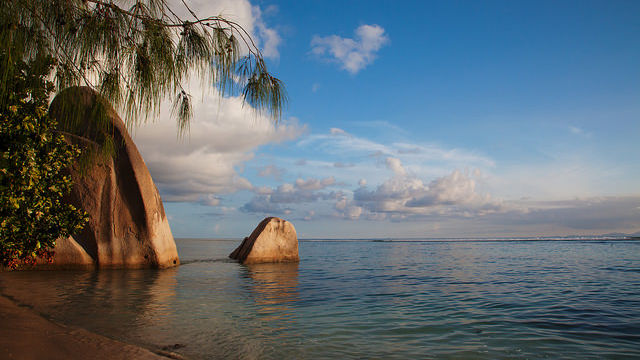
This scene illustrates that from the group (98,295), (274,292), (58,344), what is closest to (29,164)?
(58,344)

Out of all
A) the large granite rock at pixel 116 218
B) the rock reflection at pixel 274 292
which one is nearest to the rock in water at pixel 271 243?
the rock reflection at pixel 274 292

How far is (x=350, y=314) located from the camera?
764 cm

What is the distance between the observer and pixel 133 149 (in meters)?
15.6

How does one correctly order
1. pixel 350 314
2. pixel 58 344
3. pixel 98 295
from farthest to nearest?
pixel 98 295
pixel 350 314
pixel 58 344

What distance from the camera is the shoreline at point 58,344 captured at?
14.1 ft

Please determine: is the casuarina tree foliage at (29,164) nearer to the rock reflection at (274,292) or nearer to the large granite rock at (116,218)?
the rock reflection at (274,292)

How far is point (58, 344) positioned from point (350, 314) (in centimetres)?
485

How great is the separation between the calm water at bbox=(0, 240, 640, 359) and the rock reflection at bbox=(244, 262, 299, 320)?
Answer: 0.03 meters

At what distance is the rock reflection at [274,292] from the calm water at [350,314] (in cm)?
3

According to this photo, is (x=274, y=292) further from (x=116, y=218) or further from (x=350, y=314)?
(x=116, y=218)

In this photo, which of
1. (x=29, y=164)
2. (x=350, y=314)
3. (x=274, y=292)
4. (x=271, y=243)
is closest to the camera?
(x=29, y=164)

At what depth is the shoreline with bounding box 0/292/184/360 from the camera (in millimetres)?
4305

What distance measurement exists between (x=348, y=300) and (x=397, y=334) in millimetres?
3348

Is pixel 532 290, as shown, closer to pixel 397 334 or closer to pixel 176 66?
pixel 397 334
